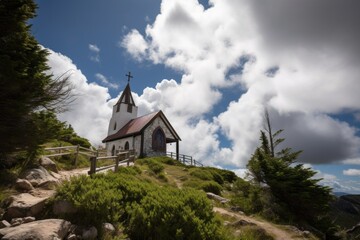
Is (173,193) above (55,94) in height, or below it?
below

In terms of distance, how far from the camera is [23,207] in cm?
584

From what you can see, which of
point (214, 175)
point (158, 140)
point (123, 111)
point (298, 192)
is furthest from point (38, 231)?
point (123, 111)

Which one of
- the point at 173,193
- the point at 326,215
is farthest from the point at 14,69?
the point at 326,215

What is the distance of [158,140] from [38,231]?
85.2 ft

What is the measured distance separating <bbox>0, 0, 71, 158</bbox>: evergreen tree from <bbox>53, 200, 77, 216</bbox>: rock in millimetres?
2656

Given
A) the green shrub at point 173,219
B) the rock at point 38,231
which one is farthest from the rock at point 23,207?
the green shrub at point 173,219

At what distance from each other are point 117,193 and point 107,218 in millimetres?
1068

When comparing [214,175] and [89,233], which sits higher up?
[214,175]

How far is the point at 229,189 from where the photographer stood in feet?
63.3

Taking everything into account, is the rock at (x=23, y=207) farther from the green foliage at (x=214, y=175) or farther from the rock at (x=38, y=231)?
the green foliage at (x=214, y=175)

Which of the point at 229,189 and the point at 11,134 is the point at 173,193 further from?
the point at 229,189

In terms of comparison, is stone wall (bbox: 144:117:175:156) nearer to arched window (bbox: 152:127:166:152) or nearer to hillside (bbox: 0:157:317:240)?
arched window (bbox: 152:127:166:152)

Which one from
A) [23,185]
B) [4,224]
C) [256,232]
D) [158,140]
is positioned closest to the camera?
[4,224]

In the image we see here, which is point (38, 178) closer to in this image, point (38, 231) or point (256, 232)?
point (38, 231)
